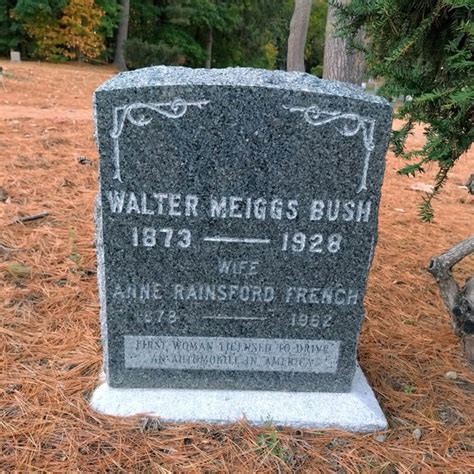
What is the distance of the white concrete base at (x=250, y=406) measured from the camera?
88.7 inches

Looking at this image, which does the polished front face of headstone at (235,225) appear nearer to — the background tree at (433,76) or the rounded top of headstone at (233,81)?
the rounded top of headstone at (233,81)

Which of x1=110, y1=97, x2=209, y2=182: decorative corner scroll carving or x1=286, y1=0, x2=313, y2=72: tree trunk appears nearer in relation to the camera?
x1=110, y1=97, x2=209, y2=182: decorative corner scroll carving

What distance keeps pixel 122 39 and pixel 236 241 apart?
26986 mm

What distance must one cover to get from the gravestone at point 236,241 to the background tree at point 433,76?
536mm

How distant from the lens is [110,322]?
228 cm

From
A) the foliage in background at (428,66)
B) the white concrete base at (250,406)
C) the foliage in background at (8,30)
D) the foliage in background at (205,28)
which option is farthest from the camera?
the foliage in background at (205,28)

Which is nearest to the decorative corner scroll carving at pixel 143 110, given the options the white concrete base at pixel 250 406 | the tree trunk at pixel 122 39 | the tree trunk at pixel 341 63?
the white concrete base at pixel 250 406

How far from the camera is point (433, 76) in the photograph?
2842mm

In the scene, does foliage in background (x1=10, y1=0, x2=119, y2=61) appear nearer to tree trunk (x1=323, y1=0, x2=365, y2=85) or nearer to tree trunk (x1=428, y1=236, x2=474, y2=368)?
Answer: tree trunk (x1=323, y1=0, x2=365, y2=85)

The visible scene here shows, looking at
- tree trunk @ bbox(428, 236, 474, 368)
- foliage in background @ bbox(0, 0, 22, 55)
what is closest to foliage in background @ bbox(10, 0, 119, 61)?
foliage in background @ bbox(0, 0, 22, 55)

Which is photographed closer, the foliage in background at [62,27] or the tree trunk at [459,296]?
the tree trunk at [459,296]

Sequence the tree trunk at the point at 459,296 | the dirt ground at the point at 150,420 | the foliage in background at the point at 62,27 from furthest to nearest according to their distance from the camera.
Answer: the foliage in background at the point at 62,27, the tree trunk at the point at 459,296, the dirt ground at the point at 150,420

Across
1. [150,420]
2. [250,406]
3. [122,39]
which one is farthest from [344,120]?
[122,39]

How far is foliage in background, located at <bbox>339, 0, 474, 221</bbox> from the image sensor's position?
2.39 metres
